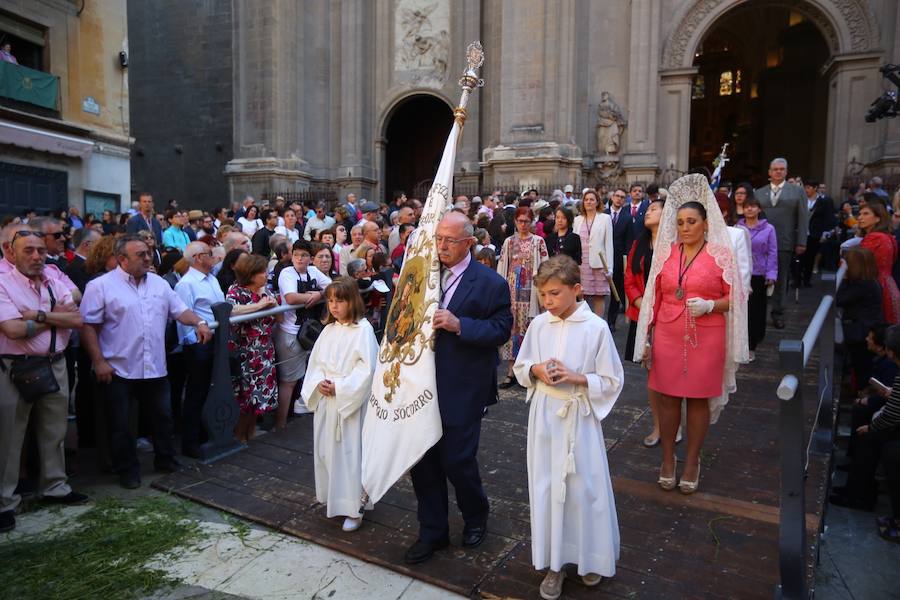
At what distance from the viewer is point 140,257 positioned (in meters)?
4.93

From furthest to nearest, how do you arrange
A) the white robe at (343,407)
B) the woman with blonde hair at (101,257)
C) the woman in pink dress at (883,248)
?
the woman in pink dress at (883,248) < the woman with blonde hair at (101,257) < the white robe at (343,407)

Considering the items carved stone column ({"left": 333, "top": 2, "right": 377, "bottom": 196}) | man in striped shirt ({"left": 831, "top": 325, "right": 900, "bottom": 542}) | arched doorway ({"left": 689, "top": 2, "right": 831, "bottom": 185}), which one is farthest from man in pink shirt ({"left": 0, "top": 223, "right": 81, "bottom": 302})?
arched doorway ({"left": 689, "top": 2, "right": 831, "bottom": 185})

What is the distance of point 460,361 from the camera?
3.65 meters

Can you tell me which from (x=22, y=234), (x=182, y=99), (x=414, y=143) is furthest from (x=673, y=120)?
(x=22, y=234)

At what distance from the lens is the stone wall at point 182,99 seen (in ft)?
83.7

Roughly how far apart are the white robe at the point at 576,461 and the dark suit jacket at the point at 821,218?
1082cm

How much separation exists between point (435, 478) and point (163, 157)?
26315 mm

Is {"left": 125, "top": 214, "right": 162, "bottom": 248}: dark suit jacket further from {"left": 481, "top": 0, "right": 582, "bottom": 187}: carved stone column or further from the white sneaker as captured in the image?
{"left": 481, "top": 0, "right": 582, "bottom": 187}: carved stone column

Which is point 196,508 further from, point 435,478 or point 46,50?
Result: point 46,50

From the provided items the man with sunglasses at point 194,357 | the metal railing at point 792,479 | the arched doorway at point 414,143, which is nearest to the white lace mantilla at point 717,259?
the metal railing at point 792,479

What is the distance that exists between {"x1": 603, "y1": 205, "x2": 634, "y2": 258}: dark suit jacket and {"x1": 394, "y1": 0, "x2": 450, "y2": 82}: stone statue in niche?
14184 mm

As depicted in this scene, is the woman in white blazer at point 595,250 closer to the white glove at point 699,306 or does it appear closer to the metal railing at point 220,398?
the white glove at point 699,306

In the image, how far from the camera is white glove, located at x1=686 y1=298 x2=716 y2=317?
430 cm

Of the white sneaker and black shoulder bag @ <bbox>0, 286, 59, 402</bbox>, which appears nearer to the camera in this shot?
the white sneaker
